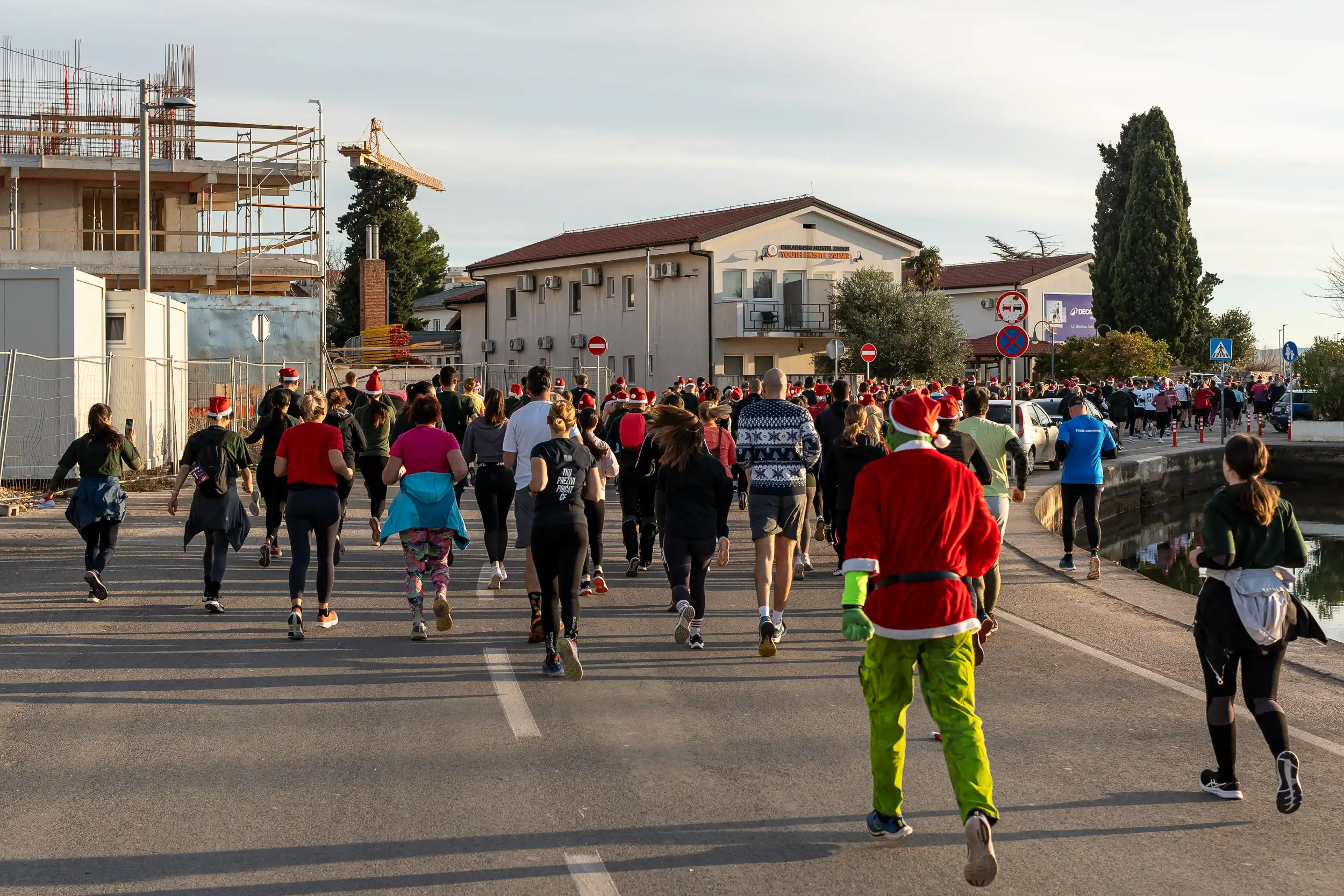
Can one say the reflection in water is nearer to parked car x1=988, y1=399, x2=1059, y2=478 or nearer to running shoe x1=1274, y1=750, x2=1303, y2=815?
parked car x1=988, y1=399, x2=1059, y2=478

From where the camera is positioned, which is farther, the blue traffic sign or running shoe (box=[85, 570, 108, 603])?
the blue traffic sign

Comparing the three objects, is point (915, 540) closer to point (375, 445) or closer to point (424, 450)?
point (424, 450)

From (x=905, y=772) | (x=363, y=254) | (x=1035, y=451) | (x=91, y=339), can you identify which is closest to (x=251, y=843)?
(x=905, y=772)

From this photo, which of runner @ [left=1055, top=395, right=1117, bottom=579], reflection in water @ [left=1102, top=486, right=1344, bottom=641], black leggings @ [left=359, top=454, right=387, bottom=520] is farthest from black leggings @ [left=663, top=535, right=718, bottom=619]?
reflection in water @ [left=1102, top=486, right=1344, bottom=641]

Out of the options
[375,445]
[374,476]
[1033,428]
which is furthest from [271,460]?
[1033,428]

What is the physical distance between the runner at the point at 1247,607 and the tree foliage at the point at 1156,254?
6362 centimetres

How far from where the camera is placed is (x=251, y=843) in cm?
547

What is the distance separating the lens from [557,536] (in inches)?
341

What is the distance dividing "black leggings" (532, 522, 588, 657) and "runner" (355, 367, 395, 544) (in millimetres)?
6008

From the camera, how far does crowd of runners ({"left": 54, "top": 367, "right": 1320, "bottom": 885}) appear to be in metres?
5.40

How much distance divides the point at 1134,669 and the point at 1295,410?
35.0 metres

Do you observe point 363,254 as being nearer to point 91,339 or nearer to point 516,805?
point 91,339

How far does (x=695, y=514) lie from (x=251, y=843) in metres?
4.98

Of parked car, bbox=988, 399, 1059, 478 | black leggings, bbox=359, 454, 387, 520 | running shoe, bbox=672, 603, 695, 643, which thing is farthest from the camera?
parked car, bbox=988, 399, 1059, 478
